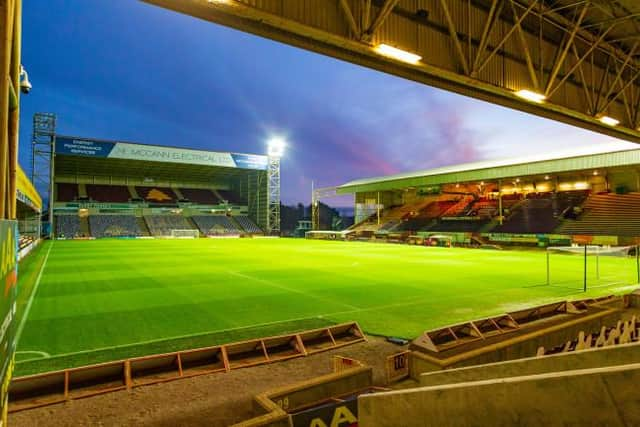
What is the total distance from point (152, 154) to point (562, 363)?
61.3 meters

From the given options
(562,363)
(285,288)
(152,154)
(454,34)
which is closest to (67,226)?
(152,154)

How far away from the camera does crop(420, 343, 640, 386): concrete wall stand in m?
2.68

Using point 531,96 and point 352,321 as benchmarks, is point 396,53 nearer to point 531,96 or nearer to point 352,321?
point 531,96

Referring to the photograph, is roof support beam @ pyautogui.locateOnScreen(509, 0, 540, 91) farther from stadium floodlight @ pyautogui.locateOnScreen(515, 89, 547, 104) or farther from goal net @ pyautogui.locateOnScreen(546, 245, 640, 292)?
goal net @ pyautogui.locateOnScreen(546, 245, 640, 292)

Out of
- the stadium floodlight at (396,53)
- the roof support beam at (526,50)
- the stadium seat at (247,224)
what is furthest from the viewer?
the stadium seat at (247,224)

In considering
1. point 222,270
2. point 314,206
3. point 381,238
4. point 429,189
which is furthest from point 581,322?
point 314,206

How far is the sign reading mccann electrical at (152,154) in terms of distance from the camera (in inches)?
2021

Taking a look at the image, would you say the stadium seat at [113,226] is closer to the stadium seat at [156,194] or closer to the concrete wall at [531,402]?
the stadium seat at [156,194]

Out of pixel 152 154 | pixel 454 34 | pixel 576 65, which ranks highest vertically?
pixel 152 154

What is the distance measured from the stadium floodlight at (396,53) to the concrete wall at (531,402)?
5636 mm

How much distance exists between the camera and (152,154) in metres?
57.2

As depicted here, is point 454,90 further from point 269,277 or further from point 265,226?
point 265,226

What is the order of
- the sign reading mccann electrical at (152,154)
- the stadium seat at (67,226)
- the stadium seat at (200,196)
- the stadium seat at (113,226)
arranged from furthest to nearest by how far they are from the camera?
the stadium seat at (200,196) < the stadium seat at (113,226) < the stadium seat at (67,226) < the sign reading mccann electrical at (152,154)

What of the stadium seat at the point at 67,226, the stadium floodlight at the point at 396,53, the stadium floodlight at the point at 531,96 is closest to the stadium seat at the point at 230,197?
the stadium seat at the point at 67,226
